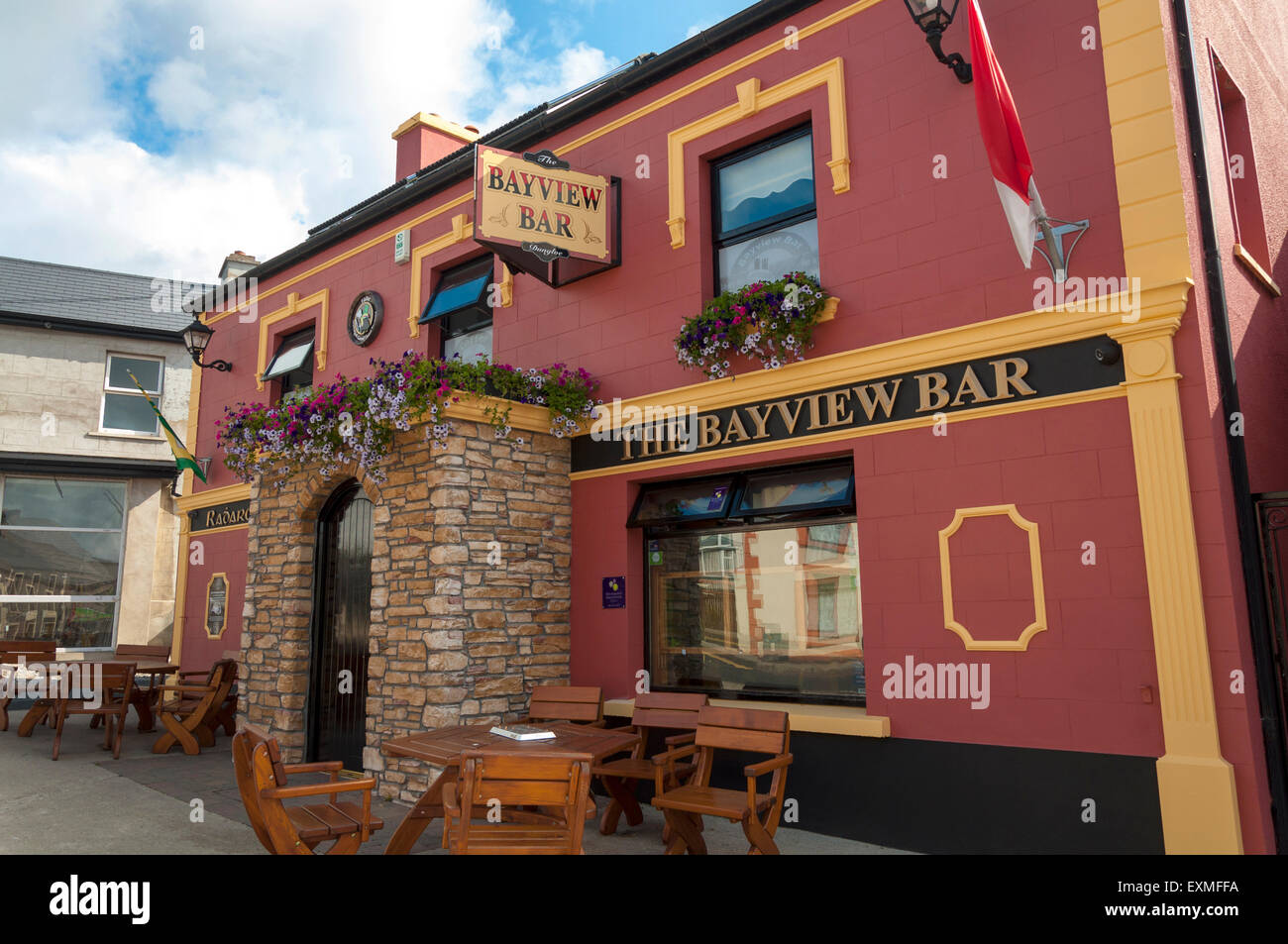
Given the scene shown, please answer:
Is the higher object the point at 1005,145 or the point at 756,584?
the point at 1005,145

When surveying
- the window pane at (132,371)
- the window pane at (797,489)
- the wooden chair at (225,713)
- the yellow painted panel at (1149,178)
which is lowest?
the wooden chair at (225,713)

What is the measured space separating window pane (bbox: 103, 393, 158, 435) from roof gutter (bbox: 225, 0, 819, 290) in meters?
6.31

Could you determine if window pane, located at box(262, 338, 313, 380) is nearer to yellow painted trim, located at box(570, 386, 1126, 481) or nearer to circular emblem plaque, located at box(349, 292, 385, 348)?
circular emblem plaque, located at box(349, 292, 385, 348)

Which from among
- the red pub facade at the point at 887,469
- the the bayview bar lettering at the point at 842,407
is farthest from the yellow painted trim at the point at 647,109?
the the bayview bar lettering at the point at 842,407

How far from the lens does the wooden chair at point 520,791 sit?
3.99 m

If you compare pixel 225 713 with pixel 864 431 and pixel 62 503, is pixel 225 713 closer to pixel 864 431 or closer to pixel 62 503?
pixel 62 503

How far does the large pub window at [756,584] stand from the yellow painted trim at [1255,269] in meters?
3.03

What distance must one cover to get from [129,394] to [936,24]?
50.7 feet

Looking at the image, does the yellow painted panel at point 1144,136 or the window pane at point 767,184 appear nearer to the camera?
the yellow painted panel at point 1144,136

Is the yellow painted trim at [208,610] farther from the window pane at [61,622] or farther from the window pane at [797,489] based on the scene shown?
the window pane at [797,489]

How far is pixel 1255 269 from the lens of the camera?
20.0 ft

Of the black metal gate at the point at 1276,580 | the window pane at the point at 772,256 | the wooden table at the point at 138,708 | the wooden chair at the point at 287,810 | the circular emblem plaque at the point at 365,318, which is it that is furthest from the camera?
the circular emblem plaque at the point at 365,318

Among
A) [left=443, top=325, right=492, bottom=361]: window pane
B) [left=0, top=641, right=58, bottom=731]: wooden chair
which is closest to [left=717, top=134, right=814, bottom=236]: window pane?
[left=443, top=325, right=492, bottom=361]: window pane

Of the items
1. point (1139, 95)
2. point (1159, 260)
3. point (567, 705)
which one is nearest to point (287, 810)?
point (567, 705)
